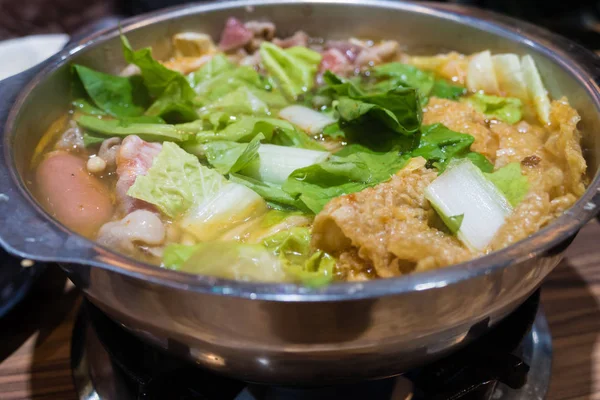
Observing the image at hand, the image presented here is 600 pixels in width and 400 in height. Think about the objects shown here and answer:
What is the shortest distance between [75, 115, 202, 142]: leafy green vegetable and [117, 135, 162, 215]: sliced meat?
0.07m

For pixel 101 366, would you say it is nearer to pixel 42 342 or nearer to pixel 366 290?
pixel 42 342

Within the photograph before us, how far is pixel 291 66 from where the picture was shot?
8.46 feet

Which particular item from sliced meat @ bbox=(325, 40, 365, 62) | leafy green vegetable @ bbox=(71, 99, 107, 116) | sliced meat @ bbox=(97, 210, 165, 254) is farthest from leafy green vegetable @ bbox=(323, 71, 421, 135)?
leafy green vegetable @ bbox=(71, 99, 107, 116)

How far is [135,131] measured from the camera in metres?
2.05

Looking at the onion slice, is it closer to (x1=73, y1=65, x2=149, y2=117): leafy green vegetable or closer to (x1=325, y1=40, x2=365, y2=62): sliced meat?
(x1=325, y1=40, x2=365, y2=62): sliced meat

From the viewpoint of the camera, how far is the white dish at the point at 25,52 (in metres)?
3.24

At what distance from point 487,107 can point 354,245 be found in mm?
1244

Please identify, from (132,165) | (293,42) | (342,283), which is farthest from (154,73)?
(342,283)

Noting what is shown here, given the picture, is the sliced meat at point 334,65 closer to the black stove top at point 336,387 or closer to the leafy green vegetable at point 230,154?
the leafy green vegetable at point 230,154

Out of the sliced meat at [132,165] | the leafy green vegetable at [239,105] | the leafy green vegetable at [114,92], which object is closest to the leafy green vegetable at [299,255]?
the sliced meat at [132,165]

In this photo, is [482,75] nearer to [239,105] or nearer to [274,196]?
[239,105]

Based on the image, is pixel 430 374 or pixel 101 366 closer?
pixel 430 374

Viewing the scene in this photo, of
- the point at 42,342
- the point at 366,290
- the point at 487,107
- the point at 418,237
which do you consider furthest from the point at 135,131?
the point at 487,107

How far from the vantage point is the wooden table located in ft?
5.81
